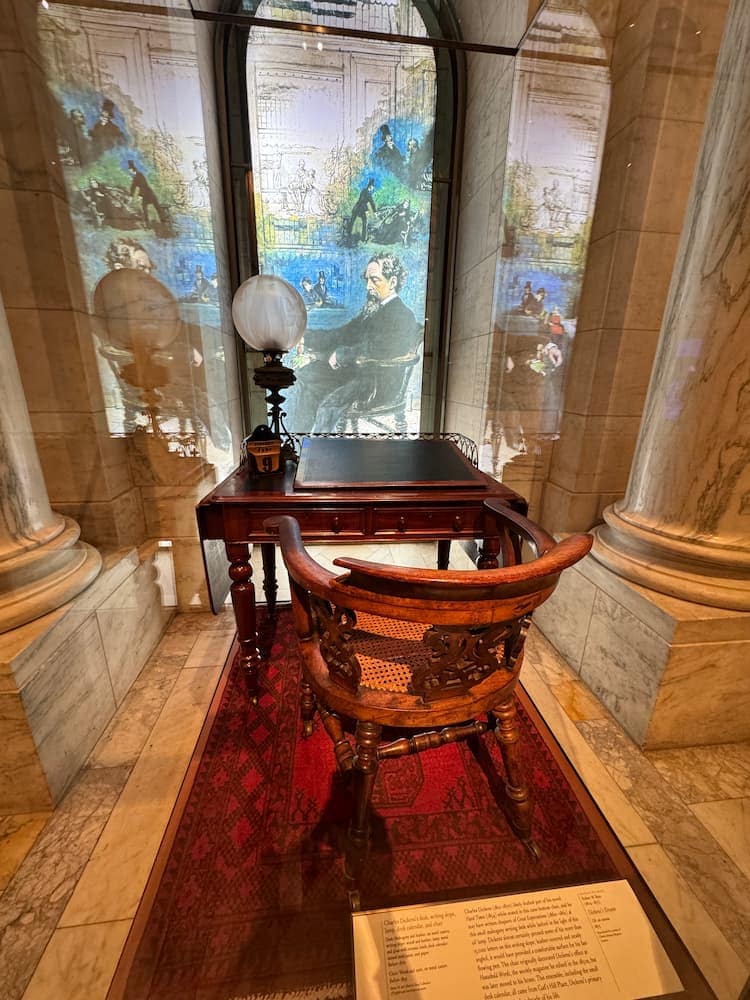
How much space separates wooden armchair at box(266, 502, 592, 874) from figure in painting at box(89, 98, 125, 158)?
6.35 feet

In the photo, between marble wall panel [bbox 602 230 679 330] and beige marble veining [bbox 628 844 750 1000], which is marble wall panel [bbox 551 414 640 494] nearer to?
marble wall panel [bbox 602 230 679 330]

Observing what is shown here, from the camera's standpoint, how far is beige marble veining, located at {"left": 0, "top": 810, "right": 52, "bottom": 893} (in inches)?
47.2

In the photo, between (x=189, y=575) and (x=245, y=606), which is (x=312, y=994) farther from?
(x=189, y=575)

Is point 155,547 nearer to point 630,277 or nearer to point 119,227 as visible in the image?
point 119,227

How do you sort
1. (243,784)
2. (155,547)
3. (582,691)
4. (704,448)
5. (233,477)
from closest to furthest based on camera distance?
(243,784)
(704,448)
(233,477)
(582,691)
(155,547)

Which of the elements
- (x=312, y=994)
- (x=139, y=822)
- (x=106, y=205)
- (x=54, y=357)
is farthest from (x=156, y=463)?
(x=312, y=994)

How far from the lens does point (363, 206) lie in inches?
121

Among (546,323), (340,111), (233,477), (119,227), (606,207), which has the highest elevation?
(340,111)

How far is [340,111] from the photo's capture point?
287 centimetres

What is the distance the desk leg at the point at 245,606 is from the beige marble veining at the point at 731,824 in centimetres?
175

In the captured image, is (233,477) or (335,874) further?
(233,477)

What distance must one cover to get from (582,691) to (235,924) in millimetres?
1651

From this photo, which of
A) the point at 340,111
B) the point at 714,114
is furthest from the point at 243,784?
the point at 340,111

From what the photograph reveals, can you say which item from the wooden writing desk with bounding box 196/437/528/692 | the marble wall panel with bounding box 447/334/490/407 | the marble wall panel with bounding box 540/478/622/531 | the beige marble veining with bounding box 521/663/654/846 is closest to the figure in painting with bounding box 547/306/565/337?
the marble wall panel with bounding box 447/334/490/407
